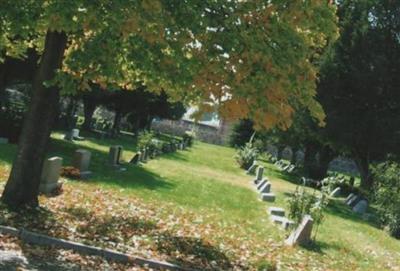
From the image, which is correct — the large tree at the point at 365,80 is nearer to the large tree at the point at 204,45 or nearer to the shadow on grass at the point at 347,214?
the shadow on grass at the point at 347,214

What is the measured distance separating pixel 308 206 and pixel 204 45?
776 centimetres

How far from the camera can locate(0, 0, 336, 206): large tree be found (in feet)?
30.2

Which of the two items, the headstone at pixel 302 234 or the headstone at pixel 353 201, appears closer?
the headstone at pixel 302 234

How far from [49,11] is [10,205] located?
194 inches

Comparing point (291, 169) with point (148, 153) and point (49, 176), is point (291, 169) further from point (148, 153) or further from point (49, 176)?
point (49, 176)

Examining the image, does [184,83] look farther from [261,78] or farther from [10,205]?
[10,205]

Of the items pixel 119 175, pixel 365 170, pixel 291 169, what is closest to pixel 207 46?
pixel 119 175

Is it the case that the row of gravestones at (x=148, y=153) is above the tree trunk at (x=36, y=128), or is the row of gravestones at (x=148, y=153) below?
below

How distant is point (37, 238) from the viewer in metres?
10.2

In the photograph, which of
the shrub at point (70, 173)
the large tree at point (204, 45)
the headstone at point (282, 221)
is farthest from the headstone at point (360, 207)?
the large tree at point (204, 45)

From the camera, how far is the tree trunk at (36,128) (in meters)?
11.9

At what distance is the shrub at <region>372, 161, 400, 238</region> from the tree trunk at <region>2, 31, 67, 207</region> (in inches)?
587

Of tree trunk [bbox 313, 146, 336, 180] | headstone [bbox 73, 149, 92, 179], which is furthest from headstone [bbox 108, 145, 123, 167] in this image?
tree trunk [bbox 313, 146, 336, 180]

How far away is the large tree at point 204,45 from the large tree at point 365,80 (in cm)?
2138
